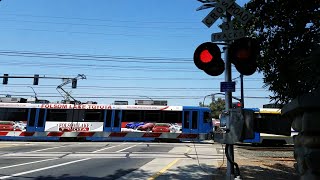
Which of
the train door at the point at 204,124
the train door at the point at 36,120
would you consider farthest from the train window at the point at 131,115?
the train door at the point at 36,120

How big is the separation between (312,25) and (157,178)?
20.1 ft

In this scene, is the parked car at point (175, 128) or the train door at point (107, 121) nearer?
the parked car at point (175, 128)

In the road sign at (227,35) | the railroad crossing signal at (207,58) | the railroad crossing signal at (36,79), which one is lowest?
the railroad crossing signal at (207,58)

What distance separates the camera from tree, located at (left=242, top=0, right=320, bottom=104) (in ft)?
25.9

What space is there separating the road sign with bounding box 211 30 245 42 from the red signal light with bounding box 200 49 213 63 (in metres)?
0.36

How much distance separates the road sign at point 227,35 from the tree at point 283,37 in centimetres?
223

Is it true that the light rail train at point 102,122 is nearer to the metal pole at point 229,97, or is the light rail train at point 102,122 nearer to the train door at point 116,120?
the train door at point 116,120

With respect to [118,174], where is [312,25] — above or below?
above

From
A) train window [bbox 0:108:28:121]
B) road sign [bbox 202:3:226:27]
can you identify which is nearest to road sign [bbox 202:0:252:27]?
road sign [bbox 202:3:226:27]

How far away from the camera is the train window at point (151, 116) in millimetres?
32500

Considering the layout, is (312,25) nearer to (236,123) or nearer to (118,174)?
(236,123)

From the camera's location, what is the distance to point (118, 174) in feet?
40.5

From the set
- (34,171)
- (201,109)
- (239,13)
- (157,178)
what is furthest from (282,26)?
(201,109)

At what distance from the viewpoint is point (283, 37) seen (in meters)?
8.51
